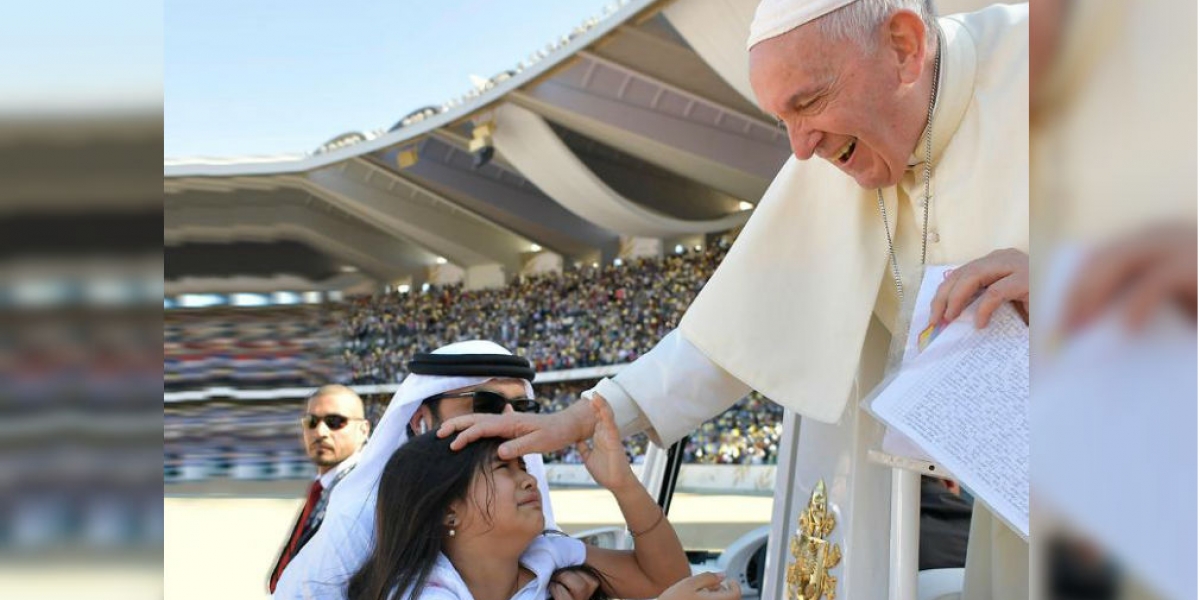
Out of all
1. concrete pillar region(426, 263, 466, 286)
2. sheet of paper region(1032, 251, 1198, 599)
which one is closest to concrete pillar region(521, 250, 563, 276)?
concrete pillar region(426, 263, 466, 286)

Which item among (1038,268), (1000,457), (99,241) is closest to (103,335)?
(99,241)

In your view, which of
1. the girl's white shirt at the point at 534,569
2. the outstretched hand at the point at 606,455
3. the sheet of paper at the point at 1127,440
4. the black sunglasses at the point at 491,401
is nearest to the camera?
the sheet of paper at the point at 1127,440

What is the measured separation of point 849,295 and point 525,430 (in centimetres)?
72

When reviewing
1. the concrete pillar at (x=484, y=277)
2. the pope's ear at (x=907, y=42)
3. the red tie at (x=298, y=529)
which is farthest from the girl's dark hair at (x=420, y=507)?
the concrete pillar at (x=484, y=277)

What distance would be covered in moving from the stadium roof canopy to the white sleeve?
17.0 meters

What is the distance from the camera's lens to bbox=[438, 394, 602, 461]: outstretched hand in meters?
2.33

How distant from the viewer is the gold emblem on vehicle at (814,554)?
235cm

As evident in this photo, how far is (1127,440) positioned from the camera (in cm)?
35

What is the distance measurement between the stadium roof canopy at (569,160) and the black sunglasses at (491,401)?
52.1 ft

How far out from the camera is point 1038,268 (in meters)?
0.37

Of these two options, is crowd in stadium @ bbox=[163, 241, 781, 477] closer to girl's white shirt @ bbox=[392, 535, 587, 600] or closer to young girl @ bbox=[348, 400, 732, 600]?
girl's white shirt @ bbox=[392, 535, 587, 600]

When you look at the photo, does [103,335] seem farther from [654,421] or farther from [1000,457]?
[654,421]

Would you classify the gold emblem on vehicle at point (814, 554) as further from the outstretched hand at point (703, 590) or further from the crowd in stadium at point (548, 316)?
the crowd in stadium at point (548, 316)

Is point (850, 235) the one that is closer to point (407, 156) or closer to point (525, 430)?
point (525, 430)
